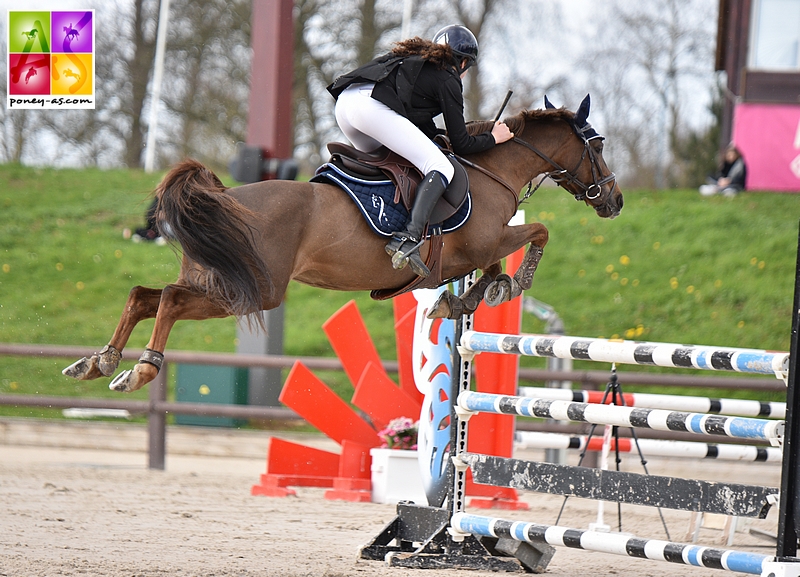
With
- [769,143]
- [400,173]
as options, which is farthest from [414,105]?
[769,143]

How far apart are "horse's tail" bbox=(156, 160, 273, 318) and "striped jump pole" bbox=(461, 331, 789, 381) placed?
3.92 feet

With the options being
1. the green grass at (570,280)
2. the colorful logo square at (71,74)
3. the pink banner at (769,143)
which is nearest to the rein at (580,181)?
the colorful logo square at (71,74)

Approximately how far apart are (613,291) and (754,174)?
410 centimetres

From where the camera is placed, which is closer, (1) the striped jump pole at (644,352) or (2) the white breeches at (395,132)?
(1) the striped jump pole at (644,352)

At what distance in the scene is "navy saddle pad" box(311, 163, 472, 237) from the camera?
3795mm

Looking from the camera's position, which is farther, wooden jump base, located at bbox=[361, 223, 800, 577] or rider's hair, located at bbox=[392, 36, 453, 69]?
rider's hair, located at bbox=[392, 36, 453, 69]

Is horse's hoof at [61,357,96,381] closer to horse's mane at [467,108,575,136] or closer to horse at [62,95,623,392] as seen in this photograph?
horse at [62,95,623,392]

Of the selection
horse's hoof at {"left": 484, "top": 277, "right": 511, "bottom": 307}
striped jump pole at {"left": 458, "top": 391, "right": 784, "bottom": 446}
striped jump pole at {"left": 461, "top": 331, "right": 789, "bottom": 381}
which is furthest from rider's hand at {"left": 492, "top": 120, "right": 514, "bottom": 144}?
striped jump pole at {"left": 458, "top": 391, "right": 784, "bottom": 446}

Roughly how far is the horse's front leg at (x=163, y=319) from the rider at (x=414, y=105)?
2.65ft

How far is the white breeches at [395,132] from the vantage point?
151 inches

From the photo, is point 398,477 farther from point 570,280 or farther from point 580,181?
point 570,280

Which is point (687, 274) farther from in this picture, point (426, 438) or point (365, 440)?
point (426, 438)

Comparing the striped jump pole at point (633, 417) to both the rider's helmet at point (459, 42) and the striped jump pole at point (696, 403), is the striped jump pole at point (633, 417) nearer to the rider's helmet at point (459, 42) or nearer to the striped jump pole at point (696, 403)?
the striped jump pole at point (696, 403)

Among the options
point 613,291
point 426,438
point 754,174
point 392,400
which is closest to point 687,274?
point 613,291
